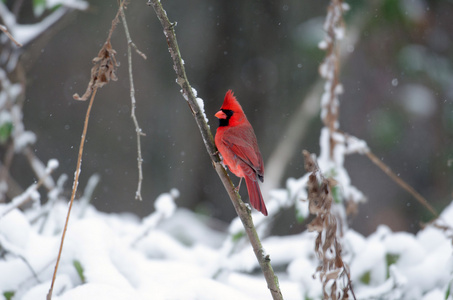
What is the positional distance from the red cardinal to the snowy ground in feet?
1.09

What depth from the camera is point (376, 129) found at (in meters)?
4.93

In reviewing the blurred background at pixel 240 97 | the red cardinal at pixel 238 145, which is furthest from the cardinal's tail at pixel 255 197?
the blurred background at pixel 240 97

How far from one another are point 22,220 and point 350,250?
1133mm

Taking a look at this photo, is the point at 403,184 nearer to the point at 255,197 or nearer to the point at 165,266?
the point at 255,197

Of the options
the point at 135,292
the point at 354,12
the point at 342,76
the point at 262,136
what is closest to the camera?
the point at 135,292

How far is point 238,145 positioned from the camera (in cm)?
149

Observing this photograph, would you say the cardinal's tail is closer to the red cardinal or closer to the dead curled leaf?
the red cardinal

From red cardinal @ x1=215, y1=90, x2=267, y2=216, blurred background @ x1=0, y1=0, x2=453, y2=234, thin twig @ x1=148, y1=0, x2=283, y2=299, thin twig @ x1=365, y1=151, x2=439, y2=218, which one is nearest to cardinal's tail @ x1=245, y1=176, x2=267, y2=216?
red cardinal @ x1=215, y1=90, x2=267, y2=216

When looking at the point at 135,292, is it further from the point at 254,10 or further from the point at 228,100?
the point at 254,10

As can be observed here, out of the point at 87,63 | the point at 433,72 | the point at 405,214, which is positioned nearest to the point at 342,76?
the point at 433,72

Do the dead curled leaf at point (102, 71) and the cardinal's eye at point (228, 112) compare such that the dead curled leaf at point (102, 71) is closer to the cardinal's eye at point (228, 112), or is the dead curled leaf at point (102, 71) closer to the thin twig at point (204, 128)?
the thin twig at point (204, 128)

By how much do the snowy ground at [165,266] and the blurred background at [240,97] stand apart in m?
3.15

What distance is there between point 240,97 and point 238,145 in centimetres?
424

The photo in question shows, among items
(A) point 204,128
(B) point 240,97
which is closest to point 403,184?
(A) point 204,128
